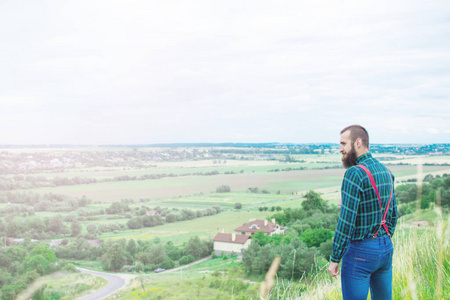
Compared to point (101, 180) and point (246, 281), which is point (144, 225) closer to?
point (101, 180)

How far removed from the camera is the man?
166 cm

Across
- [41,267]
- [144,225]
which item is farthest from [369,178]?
[144,225]

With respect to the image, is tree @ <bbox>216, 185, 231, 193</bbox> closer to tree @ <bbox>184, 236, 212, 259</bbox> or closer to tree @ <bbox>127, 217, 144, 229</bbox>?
tree @ <bbox>127, 217, 144, 229</bbox>

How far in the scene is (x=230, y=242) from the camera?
3198 cm

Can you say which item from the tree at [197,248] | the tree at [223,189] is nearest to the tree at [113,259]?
the tree at [197,248]

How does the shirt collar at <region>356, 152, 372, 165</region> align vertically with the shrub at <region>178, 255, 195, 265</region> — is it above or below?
above

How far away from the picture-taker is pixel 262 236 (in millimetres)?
29344

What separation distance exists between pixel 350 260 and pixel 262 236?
2867 centimetres

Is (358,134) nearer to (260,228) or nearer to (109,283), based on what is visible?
(260,228)

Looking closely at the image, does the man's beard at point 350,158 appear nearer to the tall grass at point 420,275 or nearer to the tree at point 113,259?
the tall grass at point 420,275

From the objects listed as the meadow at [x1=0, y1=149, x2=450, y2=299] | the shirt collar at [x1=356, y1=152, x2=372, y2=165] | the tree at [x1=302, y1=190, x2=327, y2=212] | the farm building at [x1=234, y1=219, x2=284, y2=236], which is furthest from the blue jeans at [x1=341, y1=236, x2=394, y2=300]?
the meadow at [x1=0, y1=149, x2=450, y2=299]

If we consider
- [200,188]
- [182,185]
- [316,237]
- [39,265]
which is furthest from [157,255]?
[316,237]

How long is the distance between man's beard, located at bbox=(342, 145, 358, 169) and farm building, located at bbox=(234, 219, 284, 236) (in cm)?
2973

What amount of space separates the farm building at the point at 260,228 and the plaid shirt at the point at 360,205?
2980 centimetres
